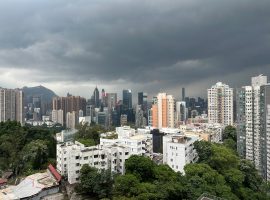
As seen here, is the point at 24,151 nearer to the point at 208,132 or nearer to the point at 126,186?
the point at 126,186

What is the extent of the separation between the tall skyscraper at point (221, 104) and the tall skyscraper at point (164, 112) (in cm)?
592

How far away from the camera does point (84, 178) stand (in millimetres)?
15977

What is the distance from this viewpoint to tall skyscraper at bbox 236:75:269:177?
26.4 m

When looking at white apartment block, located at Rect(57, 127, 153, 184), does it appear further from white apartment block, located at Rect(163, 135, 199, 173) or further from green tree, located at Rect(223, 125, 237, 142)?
green tree, located at Rect(223, 125, 237, 142)

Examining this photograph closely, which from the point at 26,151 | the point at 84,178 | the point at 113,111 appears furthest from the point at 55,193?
the point at 113,111

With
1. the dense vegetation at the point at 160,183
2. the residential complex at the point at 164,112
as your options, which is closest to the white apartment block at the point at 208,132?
the residential complex at the point at 164,112

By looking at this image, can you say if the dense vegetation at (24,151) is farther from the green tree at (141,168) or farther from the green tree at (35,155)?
the green tree at (141,168)

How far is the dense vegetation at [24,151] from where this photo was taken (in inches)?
814

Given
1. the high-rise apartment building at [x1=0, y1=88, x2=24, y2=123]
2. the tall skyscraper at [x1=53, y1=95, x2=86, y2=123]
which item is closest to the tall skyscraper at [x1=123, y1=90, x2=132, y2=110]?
the tall skyscraper at [x1=53, y1=95, x2=86, y2=123]

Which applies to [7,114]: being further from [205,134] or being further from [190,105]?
[190,105]

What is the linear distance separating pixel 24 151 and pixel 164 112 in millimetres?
24805

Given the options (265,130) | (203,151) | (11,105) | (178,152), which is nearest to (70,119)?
(11,105)

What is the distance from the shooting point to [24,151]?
70.8 feet

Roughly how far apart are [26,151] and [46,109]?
66.8 meters
